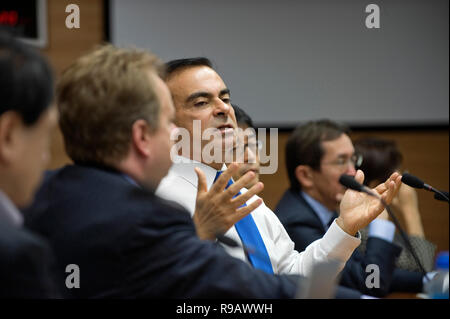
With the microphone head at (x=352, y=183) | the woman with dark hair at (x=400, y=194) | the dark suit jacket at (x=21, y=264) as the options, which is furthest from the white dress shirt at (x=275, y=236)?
the woman with dark hair at (x=400, y=194)

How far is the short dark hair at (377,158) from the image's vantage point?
272 cm

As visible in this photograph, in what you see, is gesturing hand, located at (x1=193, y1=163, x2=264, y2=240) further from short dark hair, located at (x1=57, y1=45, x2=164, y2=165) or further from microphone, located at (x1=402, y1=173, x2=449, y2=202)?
microphone, located at (x1=402, y1=173, x2=449, y2=202)

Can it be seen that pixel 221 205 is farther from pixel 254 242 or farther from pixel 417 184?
pixel 417 184

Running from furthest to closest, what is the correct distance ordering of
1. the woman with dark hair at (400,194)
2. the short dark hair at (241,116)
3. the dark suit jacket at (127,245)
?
the woman with dark hair at (400,194) < the short dark hair at (241,116) < the dark suit jacket at (127,245)

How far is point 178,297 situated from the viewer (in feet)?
3.29

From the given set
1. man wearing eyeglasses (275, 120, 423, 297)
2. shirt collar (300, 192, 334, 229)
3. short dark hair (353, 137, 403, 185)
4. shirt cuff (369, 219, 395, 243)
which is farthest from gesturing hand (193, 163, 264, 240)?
short dark hair (353, 137, 403, 185)

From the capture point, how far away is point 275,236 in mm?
1644

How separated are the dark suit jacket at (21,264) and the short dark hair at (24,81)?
6.7 inches

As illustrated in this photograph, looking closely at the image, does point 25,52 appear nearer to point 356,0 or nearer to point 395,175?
point 395,175

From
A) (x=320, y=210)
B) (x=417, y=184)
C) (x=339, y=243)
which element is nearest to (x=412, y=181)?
(x=417, y=184)

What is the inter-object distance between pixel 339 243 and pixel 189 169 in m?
0.44

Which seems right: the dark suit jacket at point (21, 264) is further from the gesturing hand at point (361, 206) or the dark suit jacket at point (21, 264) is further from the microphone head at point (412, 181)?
the microphone head at point (412, 181)

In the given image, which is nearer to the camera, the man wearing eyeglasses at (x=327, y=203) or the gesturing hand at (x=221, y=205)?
the gesturing hand at (x=221, y=205)

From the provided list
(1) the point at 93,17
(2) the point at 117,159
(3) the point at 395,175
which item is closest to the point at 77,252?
(2) the point at 117,159
